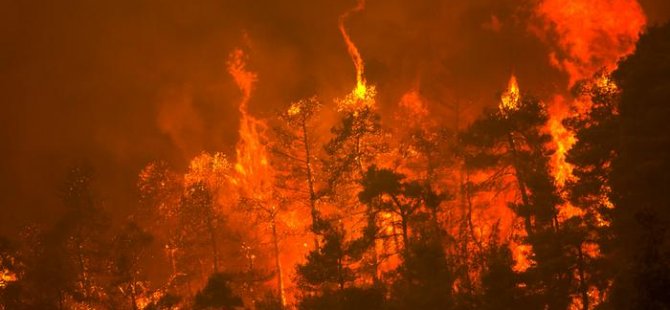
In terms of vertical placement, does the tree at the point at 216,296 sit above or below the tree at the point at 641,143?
below

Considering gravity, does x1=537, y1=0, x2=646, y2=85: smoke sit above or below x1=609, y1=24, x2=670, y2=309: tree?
above

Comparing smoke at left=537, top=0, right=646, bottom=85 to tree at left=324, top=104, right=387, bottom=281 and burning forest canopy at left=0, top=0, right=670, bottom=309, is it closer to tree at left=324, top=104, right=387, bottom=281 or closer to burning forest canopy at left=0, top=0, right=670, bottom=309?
burning forest canopy at left=0, top=0, right=670, bottom=309

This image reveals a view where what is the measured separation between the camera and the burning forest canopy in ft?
68.6

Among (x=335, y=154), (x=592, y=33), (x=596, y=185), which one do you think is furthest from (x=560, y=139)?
(x=596, y=185)

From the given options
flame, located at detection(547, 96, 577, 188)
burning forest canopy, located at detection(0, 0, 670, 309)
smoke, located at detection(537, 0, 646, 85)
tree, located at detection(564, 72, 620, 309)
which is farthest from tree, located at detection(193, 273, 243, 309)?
smoke, located at detection(537, 0, 646, 85)

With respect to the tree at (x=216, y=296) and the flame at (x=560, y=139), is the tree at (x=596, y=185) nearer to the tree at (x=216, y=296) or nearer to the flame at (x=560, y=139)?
the flame at (x=560, y=139)

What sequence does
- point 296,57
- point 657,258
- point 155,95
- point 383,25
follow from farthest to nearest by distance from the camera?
point 155,95 < point 296,57 < point 383,25 < point 657,258

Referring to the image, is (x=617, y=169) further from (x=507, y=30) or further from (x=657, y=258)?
(x=507, y=30)

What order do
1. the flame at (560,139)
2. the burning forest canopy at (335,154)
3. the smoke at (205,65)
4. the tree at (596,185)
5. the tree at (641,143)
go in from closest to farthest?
the tree at (641,143) → the tree at (596,185) → the burning forest canopy at (335,154) → the flame at (560,139) → the smoke at (205,65)

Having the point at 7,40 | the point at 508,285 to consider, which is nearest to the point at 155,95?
the point at 7,40

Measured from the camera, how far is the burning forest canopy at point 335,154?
20.9m

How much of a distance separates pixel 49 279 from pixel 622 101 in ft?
83.5

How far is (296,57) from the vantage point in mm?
65312

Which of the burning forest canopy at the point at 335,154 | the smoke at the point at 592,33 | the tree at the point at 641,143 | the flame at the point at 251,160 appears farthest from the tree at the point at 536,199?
the flame at the point at 251,160
